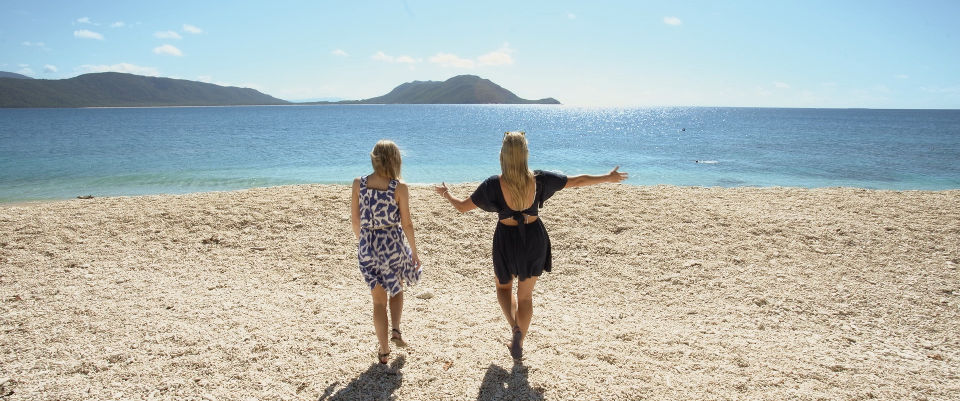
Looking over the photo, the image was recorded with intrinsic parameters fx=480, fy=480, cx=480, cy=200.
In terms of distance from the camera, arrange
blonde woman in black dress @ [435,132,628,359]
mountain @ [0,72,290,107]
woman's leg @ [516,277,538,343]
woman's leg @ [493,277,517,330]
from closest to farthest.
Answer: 1. blonde woman in black dress @ [435,132,628,359]
2. woman's leg @ [516,277,538,343]
3. woman's leg @ [493,277,517,330]
4. mountain @ [0,72,290,107]

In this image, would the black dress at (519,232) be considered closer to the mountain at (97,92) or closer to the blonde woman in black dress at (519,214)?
the blonde woman in black dress at (519,214)

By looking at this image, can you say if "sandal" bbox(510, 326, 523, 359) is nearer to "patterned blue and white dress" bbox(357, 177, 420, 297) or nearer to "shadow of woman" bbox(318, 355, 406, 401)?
"shadow of woman" bbox(318, 355, 406, 401)

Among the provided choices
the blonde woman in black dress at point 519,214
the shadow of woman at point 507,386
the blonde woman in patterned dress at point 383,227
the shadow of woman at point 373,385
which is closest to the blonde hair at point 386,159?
the blonde woman in patterned dress at point 383,227

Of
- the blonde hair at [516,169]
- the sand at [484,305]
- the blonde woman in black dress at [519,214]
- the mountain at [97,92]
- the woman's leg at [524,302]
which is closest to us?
the blonde hair at [516,169]

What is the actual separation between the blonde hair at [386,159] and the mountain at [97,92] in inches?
6819

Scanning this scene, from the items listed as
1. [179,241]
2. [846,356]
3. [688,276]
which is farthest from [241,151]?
[846,356]

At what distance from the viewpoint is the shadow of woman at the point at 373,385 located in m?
3.43

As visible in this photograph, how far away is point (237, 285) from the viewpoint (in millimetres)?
5758

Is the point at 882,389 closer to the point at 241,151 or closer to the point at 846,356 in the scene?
the point at 846,356

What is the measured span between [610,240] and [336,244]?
4.13 metres

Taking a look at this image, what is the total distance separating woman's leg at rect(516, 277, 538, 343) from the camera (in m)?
3.75

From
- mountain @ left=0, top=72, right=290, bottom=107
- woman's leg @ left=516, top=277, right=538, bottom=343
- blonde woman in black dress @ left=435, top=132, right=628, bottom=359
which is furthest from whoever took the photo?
mountain @ left=0, top=72, right=290, bottom=107

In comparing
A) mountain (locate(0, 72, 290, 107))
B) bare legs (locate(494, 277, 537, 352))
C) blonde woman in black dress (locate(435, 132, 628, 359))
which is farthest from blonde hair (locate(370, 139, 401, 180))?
mountain (locate(0, 72, 290, 107))

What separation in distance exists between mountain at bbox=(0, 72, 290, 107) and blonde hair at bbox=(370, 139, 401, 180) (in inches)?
6819
